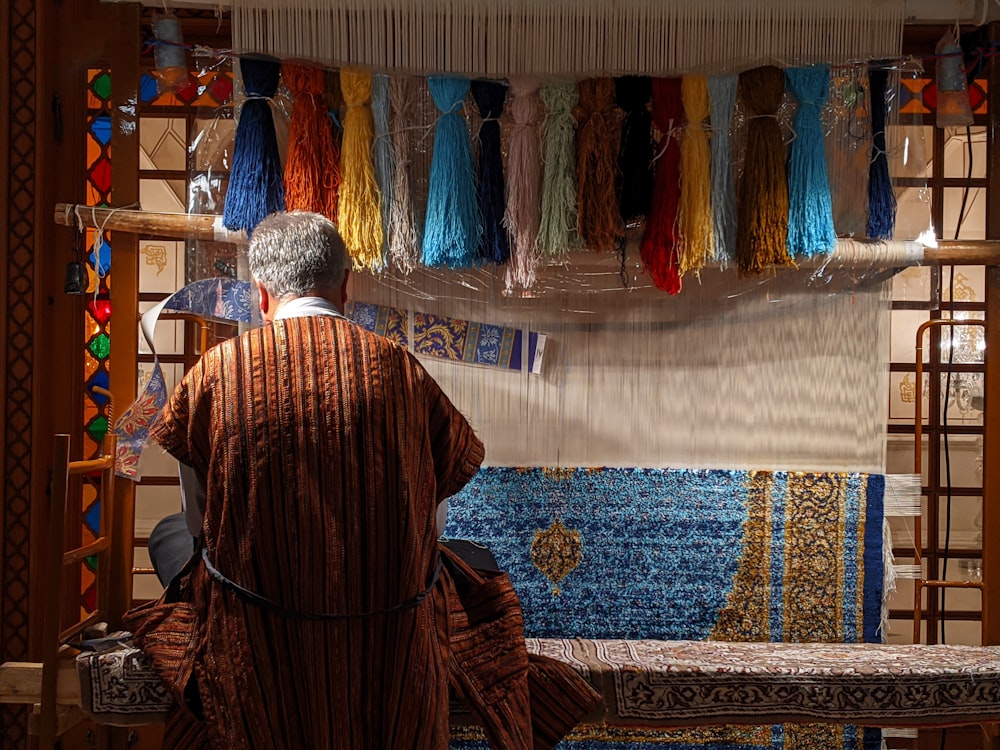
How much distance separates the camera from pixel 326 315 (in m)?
1.72

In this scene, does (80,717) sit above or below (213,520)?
below

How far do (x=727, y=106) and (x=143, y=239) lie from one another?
8.06 ft

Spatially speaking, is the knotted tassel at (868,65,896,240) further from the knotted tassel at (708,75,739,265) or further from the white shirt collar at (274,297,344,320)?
the white shirt collar at (274,297,344,320)

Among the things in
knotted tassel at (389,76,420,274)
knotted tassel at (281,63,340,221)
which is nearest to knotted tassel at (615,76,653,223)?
knotted tassel at (389,76,420,274)

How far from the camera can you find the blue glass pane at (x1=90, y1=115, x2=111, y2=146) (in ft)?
10.9

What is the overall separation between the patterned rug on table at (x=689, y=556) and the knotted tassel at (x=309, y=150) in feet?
3.06

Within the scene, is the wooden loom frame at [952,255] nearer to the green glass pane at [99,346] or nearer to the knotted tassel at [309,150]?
the knotted tassel at [309,150]

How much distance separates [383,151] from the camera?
2.54 metres

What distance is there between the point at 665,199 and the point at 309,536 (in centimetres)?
144

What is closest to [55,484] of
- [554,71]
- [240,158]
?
[240,158]

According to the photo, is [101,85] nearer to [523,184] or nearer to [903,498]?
[523,184]

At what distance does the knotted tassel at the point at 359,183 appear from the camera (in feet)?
8.10

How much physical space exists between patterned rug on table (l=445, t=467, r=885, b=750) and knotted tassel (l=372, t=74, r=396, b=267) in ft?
2.68

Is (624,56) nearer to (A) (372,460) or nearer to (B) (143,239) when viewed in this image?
(A) (372,460)
